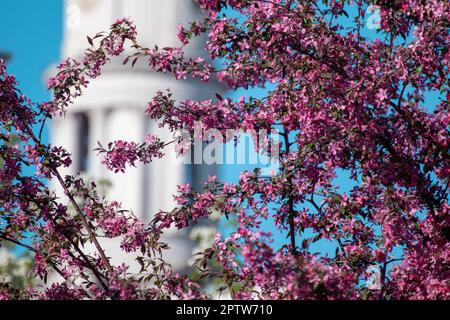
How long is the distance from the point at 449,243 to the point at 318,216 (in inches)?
41.5

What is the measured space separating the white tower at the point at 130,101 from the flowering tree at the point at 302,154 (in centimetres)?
4177

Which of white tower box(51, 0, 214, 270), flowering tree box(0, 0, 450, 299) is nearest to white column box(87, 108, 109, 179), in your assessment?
white tower box(51, 0, 214, 270)

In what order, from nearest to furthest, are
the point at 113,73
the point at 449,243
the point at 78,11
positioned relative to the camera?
1. the point at 449,243
2. the point at 113,73
3. the point at 78,11

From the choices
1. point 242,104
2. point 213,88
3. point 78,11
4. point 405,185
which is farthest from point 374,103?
point 78,11

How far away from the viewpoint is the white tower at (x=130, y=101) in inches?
1957

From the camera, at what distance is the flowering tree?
6.59 metres

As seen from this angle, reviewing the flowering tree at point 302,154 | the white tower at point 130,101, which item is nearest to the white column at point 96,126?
the white tower at point 130,101

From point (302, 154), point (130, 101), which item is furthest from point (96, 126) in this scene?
point (302, 154)

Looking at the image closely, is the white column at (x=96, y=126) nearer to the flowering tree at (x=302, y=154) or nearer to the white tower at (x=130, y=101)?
the white tower at (x=130, y=101)

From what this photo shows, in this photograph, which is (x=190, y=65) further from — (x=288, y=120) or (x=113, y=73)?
(x=113, y=73)

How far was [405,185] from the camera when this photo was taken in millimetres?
6828

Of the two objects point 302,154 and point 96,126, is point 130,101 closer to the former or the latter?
point 96,126

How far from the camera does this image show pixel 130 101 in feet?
164

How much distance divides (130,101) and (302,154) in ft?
144
